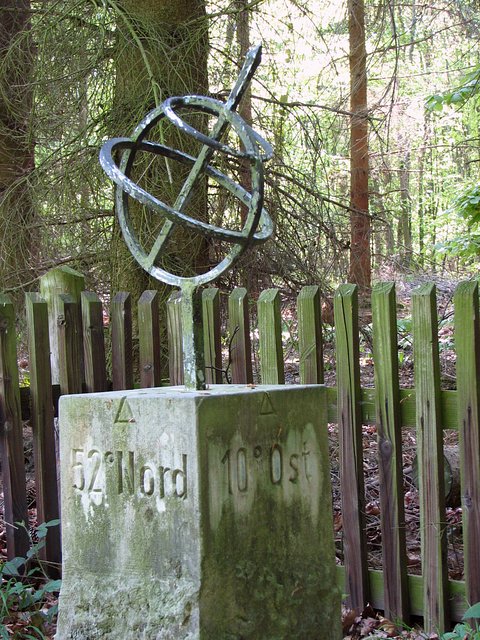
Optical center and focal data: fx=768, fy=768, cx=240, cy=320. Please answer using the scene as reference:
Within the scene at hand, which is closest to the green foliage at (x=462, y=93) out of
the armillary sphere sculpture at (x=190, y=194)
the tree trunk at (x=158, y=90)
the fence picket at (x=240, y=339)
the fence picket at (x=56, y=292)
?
the tree trunk at (x=158, y=90)

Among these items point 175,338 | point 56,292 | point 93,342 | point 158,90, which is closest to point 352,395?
point 175,338

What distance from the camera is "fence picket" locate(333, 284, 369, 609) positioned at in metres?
3.74

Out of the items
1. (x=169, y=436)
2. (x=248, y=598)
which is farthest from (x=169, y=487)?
(x=248, y=598)

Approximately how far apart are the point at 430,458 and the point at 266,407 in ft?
3.74

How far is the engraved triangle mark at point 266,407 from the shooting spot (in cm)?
279

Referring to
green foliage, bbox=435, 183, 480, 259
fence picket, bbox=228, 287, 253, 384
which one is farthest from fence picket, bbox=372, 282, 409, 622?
green foliage, bbox=435, 183, 480, 259

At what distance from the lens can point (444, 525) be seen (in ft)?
11.6

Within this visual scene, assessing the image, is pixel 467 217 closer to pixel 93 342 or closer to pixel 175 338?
pixel 175 338

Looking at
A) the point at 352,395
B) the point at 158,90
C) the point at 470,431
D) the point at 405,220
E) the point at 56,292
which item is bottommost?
the point at 470,431

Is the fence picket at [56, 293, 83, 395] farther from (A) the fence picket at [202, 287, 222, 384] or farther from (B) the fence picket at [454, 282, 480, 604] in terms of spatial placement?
(B) the fence picket at [454, 282, 480, 604]

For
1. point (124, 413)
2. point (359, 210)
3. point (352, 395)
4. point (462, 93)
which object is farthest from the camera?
point (359, 210)

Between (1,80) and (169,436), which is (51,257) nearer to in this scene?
(1,80)

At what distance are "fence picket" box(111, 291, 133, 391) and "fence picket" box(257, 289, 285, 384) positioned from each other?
2.68ft

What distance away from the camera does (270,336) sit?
154 inches
